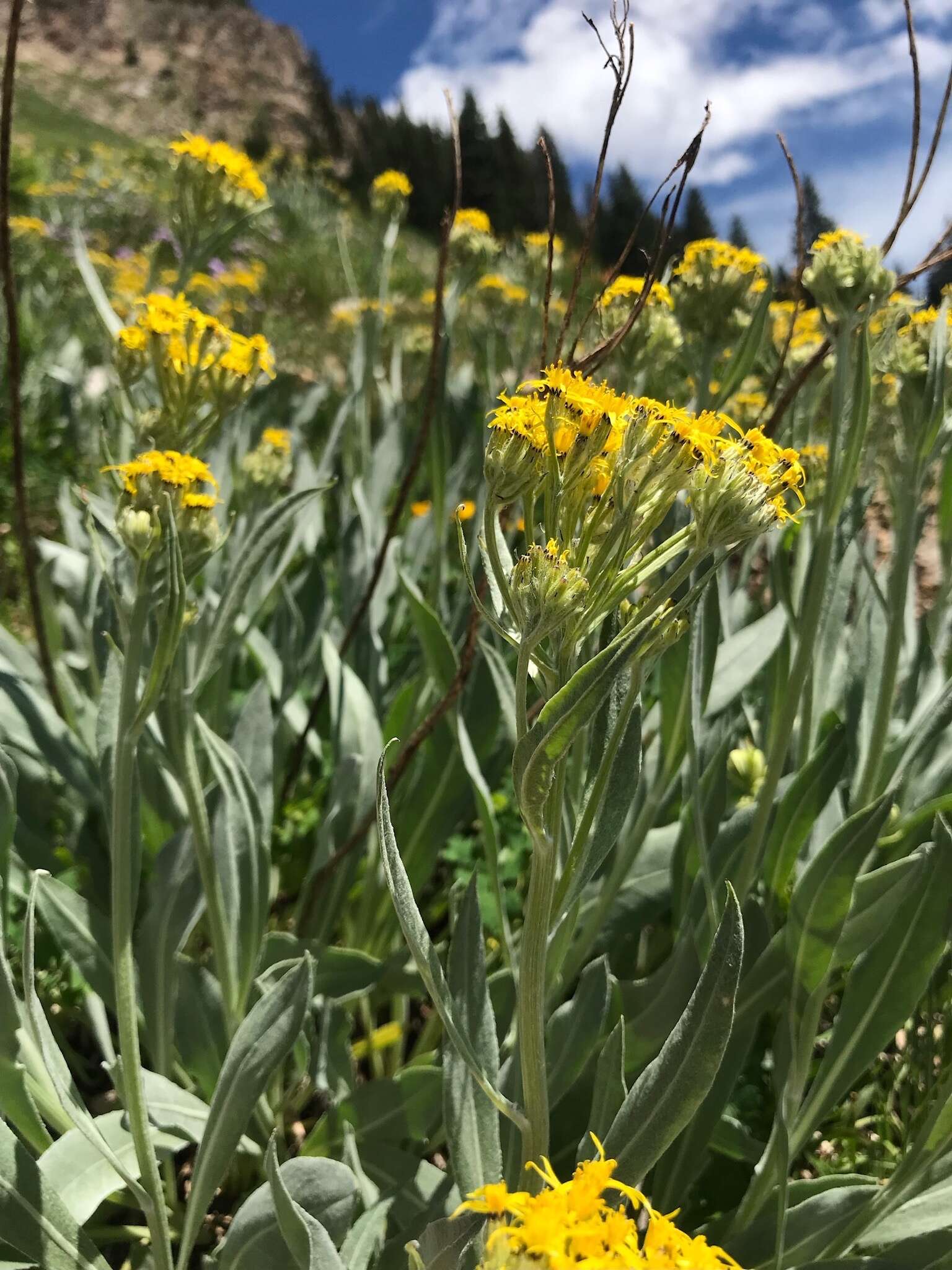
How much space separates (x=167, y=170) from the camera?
2.00 metres

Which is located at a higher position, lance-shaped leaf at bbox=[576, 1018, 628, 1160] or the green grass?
the green grass

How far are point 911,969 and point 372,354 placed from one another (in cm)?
232

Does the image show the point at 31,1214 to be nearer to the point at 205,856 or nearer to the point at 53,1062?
the point at 53,1062

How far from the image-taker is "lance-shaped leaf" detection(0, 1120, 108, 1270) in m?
1.03

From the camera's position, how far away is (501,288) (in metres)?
3.96

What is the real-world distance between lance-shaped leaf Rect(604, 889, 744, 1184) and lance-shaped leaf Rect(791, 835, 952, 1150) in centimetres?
45

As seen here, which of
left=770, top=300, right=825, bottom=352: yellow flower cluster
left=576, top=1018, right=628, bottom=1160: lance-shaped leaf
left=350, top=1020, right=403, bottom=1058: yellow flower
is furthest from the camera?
left=770, top=300, right=825, bottom=352: yellow flower cluster

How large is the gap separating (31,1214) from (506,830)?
156cm

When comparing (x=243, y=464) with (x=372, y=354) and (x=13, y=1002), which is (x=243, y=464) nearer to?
(x=372, y=354)

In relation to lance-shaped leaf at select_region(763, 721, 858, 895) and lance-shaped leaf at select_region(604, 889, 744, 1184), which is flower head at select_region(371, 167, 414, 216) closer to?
lance-shaped leaf at select_region(763, 721, 858, 895)

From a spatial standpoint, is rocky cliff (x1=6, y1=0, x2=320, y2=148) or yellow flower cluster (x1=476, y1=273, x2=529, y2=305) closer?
yellow flower cluster (x1=476, y1=273, x2=529, y2=305)

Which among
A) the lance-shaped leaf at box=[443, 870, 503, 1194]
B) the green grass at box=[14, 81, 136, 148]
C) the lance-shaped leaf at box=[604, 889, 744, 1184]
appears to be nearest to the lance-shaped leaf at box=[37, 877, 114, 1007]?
the lance-shaped leaf at box=[443, 870, 503, 1194]

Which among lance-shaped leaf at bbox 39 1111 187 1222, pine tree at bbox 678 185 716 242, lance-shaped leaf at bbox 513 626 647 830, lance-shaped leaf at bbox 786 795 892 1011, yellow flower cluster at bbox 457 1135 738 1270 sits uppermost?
pine tree at bbox 678 185 716 242

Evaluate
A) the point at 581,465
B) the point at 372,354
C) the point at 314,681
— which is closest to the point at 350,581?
the point at 314,681
